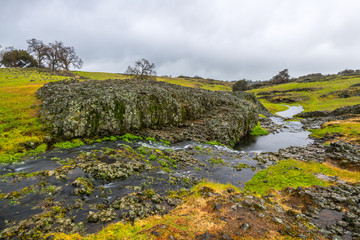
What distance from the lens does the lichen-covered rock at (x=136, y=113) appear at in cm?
2553

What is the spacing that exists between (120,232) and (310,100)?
138 meters

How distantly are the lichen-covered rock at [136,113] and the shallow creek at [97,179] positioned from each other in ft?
13.8

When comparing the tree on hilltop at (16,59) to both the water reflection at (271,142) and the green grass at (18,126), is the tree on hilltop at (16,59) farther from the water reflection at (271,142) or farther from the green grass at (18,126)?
the water reflection at (271,142)

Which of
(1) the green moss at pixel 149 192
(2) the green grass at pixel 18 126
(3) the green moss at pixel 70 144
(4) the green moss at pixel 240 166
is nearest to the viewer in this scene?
(1) the green moss at pixel 149 192

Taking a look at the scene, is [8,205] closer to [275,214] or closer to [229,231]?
[229,231]

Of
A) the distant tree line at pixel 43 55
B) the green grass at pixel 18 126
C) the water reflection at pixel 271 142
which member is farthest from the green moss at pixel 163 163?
the distant tree line at pixel 43 55

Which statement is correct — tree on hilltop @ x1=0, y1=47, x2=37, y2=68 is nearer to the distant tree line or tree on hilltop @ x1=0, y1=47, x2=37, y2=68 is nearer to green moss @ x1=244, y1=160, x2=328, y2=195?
the distant tree line

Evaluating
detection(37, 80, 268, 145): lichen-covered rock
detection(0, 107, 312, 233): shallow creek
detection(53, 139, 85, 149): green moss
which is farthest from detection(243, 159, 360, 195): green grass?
detection(53, 139, 85, 149): green moss

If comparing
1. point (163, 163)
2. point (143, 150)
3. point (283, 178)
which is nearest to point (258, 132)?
point (283, 178)

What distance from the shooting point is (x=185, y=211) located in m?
11.5

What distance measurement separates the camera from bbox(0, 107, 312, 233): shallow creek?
1094 centimetres

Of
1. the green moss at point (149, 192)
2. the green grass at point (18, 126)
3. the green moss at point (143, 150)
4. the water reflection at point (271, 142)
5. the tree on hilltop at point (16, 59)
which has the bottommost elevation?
the water reflection at point (271, 142)

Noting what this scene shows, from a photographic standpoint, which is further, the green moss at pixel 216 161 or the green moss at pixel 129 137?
the green moss at pixel 129 137

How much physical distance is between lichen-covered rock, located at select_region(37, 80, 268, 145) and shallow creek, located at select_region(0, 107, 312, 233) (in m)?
4.22
